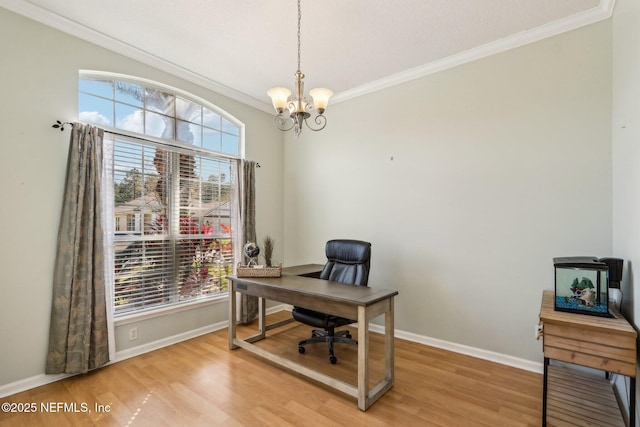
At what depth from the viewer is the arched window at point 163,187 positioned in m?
2.87

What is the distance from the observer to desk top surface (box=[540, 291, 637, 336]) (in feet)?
5.27

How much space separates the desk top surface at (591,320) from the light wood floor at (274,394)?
2.41 feet

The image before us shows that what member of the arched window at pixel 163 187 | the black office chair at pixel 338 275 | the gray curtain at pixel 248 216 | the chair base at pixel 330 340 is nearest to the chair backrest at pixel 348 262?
the black office chair at pixel 338 275

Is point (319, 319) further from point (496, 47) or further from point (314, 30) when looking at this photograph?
point (496, 47)

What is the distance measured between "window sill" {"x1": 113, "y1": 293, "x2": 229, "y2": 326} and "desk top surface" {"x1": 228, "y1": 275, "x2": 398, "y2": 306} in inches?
31.6

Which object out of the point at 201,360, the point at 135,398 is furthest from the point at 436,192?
the point at 135,398

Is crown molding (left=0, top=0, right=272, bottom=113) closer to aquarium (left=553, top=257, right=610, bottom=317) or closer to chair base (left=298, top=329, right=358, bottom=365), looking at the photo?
chair base (left=298, top=329, right=358, bottom=365)

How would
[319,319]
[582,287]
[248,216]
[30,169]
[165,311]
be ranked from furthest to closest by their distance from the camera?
[248,216] → [165,311] → [319,319] → [30,169] → [582,287]

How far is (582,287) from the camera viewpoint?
6.09 feet

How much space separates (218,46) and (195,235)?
203 cm

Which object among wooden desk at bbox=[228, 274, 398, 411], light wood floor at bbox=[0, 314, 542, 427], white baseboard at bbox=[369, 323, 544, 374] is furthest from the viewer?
white baseboard at bbox=[369, 323, 544, 374]

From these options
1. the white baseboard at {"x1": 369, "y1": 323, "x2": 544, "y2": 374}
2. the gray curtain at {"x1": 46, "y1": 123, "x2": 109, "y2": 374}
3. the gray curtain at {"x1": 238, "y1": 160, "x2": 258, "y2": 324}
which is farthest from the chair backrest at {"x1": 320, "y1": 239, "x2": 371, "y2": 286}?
the gray curtain at {"x1": 46, "y1": 123, "x2": 109, "y2": 374}

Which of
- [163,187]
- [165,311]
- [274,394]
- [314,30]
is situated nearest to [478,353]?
[274,394]

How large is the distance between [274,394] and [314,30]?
3.00 metres
